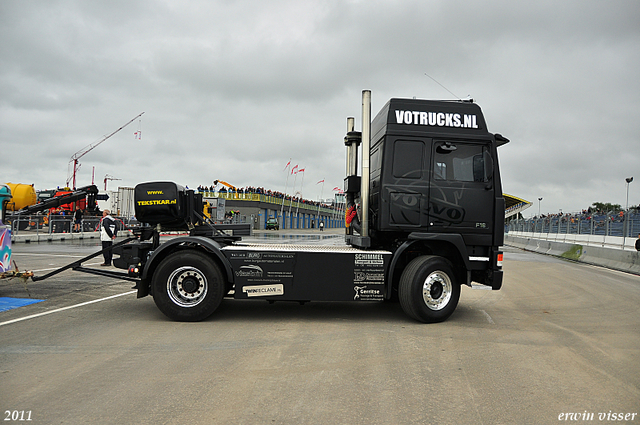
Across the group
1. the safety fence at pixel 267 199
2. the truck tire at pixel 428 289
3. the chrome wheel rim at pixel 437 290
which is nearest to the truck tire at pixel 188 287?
the truck tire at pixel 428 289

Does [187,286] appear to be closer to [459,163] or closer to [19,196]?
[459,163]

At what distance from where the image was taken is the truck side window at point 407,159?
7.38 metres

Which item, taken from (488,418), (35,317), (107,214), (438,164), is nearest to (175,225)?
(35,317)

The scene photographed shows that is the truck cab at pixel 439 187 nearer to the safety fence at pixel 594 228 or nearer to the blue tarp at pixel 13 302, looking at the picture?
the blue tarp at pixel 13 302

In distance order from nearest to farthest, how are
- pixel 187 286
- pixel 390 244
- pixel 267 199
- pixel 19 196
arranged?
pixel 187 286 → pixel 390 244 → pixel 19 196 → pixel 267 199

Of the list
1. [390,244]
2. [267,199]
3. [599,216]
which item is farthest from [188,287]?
[267,199]

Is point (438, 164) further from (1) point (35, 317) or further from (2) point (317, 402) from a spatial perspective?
(1) point (35, 317)

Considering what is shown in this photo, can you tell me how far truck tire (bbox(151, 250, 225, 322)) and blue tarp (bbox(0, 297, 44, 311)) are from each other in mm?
2876

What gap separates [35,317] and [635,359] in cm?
825

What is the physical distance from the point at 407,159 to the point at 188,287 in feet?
12.8

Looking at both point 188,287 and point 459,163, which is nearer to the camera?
point 188,287

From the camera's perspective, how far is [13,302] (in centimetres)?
835

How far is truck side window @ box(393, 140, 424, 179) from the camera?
290 inches

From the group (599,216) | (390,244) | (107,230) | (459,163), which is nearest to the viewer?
(459,163)
